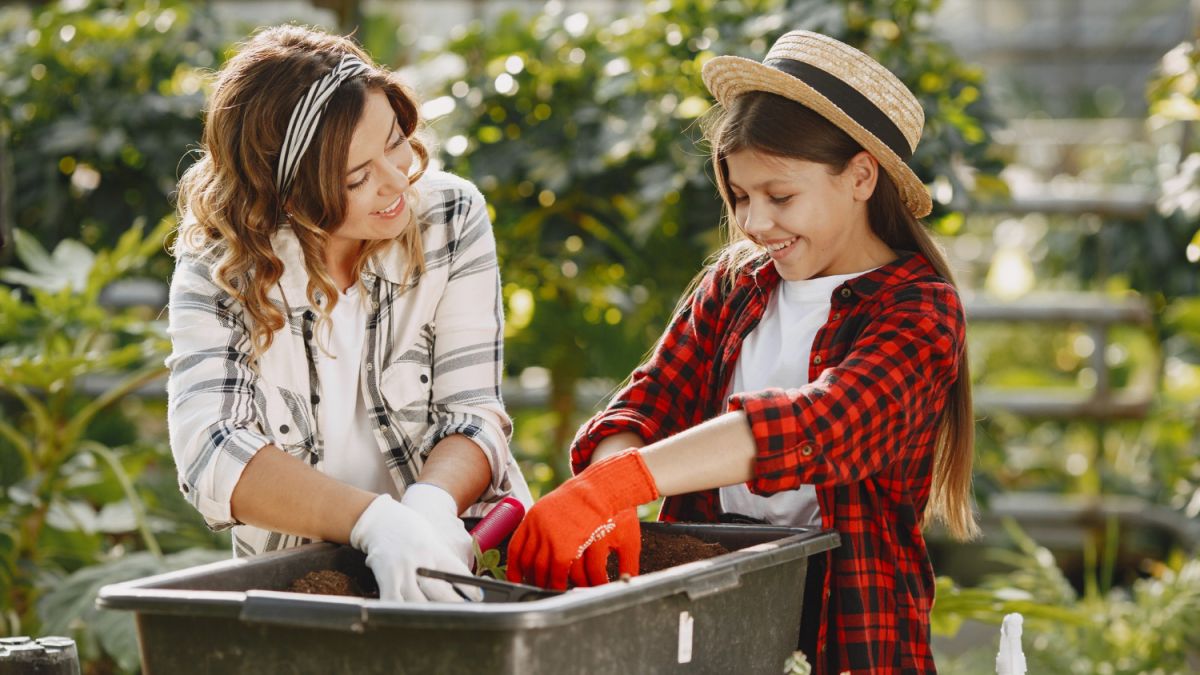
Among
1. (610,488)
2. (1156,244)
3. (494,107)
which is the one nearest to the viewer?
(610,488)

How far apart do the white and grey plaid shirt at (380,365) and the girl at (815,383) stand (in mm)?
183

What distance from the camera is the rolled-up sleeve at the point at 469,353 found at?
186cm

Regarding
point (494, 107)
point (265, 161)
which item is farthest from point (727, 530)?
point (494, 107)

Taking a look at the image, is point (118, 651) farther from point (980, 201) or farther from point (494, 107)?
point (980, 201)

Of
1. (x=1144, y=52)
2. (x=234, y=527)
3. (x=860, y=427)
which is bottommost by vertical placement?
(x=234, y=527)

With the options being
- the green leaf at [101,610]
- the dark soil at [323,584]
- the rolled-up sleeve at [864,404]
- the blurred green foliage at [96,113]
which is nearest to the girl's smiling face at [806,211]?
the rolled-up sleeve at [864,404]

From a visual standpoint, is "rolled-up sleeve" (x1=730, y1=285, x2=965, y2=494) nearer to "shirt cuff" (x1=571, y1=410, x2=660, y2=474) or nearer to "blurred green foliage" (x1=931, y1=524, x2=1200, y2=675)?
"shirt cuff" (x1=571, y1=410, x2=660, y2=474)

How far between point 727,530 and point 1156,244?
249 cm

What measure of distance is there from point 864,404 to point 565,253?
1.68 m

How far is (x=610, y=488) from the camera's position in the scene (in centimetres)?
150

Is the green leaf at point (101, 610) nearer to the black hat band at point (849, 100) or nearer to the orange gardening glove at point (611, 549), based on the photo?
the orange gardening glove at point (611, 549)

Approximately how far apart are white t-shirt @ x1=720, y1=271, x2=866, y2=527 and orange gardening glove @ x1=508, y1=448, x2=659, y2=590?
281 millimetres

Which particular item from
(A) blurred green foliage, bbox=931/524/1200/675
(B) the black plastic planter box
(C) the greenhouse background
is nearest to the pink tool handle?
(B) the black plastic planter box

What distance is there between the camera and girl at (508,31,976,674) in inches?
60.1
